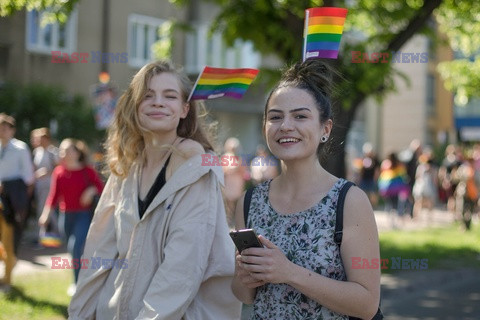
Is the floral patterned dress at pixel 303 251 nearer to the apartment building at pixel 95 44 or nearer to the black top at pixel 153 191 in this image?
the black top at pixel 153 191

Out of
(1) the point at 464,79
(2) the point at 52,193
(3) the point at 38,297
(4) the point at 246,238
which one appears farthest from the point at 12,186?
(1) the point at 464,79

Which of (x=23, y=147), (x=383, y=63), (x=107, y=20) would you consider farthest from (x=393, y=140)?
(x=23, y=147)

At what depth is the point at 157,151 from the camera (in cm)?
369

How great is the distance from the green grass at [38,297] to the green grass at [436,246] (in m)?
4.71

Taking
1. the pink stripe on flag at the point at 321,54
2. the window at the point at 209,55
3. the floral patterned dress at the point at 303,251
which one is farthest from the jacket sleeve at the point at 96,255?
the window at the point at 209,55

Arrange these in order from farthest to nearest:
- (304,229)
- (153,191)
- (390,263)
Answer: (390,263) < (153,191) < (304,229)

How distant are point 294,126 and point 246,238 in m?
0.51

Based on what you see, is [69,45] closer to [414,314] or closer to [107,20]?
[107,20]

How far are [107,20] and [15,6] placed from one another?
1456cm

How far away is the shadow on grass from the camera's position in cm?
723

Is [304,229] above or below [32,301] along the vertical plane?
above

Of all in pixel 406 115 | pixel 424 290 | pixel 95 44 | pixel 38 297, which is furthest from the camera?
pixel 406 115

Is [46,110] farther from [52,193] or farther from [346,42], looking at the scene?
[52,193]

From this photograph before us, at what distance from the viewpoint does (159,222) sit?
3363 millimetres
